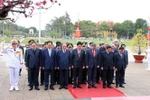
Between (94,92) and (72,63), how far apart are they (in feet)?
3.98

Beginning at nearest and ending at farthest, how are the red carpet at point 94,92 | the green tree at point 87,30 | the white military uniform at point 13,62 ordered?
the red carpet at point 94,92 < the white military uniform at point 13,62 < the green tree at point 87,30

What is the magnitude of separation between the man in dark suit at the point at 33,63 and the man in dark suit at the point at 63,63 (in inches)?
25.3

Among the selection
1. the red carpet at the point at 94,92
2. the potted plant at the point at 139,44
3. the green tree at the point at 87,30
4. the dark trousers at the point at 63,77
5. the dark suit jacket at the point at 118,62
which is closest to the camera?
the red carpet at the point at 94,92

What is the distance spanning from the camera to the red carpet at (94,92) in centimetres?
657

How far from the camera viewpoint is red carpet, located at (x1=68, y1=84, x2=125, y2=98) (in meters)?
6.57

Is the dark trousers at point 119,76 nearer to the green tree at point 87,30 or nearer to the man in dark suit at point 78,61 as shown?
the man in dark suit at point 78,61

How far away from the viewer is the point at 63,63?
24.3ft

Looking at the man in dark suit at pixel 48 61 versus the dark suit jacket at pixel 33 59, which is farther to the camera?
the man in dark suit at pixel 48 61

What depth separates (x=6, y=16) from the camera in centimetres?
199

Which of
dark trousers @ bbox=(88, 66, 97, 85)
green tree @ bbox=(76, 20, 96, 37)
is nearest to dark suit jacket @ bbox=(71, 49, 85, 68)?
dark trousers @ bbox=(88, 66, 97, 85)

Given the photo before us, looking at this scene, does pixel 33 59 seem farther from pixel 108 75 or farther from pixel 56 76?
pixel 108 75

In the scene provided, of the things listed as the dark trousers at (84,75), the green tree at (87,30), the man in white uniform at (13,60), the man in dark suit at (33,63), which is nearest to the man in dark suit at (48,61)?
the man in dark suit at (33,63)

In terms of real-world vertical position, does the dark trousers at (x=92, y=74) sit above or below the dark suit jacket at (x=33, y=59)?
below

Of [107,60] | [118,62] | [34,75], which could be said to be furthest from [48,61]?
[118,62]
